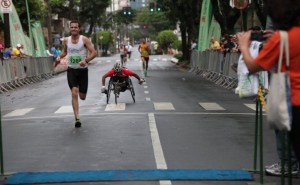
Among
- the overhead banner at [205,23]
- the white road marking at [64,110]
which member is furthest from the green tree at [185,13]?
the white road marking at [64,110]

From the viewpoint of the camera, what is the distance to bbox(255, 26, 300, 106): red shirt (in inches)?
181

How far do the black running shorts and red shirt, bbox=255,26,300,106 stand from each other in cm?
759

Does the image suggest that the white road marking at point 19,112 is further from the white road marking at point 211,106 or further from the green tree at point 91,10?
the green tree at point 91,10

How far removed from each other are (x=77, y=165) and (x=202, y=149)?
7.11 ft

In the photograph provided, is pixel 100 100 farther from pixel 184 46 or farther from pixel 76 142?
pixel 184 46

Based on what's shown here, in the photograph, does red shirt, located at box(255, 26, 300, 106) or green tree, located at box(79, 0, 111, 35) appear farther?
green tree, located at box(79, 0, 111, 35)

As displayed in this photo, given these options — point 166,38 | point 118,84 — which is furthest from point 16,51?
point 166,38

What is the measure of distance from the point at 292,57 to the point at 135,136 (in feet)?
21.4

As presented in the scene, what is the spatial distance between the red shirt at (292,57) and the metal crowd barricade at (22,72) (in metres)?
19.4

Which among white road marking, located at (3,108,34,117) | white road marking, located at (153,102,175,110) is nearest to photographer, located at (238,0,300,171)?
white road marking, located at (153,102,175,110)

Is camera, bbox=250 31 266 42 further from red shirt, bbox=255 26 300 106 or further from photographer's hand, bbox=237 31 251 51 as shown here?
red shirt, bbox=255 26 300 106

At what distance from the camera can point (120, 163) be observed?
8.49 metres

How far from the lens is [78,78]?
12.0 m

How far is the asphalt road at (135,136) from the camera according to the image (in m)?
8.56
